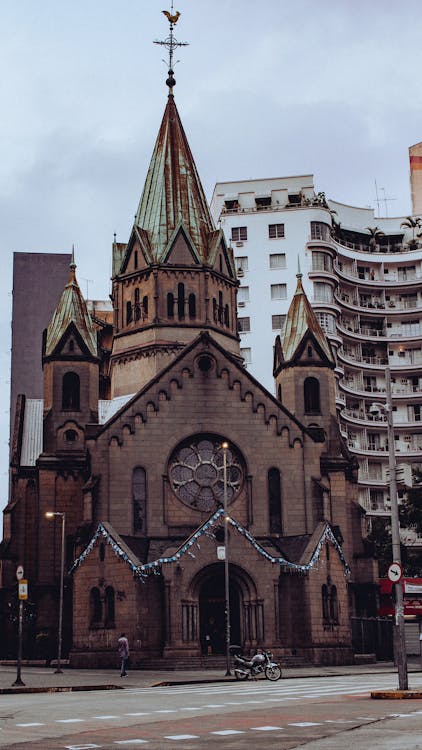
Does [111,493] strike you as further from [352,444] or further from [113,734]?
[352,444]

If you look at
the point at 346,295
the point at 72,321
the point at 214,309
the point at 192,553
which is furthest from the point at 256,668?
the point at 346,295

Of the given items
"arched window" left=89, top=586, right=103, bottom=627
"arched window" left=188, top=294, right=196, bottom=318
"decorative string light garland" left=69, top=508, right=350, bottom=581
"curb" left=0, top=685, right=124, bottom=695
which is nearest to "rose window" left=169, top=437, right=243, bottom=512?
"decorative string light garland" left=69, top=508, right=350, bottom=581

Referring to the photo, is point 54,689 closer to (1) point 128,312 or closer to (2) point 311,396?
(2) point 311,396

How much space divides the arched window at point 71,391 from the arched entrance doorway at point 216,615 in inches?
647

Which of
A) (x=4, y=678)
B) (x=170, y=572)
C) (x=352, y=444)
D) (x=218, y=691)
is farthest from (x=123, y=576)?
(x=352, y=444)

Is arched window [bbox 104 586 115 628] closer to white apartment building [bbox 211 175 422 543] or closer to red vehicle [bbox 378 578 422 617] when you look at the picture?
red vehicle [bbox 378 578 422 617]

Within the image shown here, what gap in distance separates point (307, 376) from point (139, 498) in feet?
49.4

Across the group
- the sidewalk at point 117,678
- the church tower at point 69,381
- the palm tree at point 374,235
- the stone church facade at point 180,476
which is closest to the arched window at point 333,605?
the stone church facade at point 180,476

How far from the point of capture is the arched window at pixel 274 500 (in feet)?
197

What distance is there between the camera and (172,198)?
242 feet

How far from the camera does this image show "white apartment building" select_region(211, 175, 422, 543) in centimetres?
10594

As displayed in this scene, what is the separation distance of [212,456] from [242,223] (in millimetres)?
52717

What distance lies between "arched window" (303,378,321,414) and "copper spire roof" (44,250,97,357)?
13.5m

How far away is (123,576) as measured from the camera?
54000 mm
